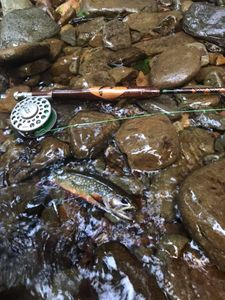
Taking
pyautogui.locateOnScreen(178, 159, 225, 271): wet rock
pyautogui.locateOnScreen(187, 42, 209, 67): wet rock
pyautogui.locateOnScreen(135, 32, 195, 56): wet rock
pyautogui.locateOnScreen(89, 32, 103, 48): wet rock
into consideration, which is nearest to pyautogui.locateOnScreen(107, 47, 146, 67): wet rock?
pyautogui.locateOnScreen(135, 32, 195, 56): wet rock

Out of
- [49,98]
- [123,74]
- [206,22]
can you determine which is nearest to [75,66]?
[123,74]

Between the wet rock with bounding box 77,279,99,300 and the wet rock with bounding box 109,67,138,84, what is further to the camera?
the wet rock with bounding box 109,67,138,84

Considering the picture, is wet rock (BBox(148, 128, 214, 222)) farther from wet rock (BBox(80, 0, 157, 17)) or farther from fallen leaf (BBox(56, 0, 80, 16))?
fallen leaf (BBox(56, 0, 80, 16))

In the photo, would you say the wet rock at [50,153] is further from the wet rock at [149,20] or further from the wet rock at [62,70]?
the wet rock at [149,20]

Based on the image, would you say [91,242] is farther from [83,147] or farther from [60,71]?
[60,71]

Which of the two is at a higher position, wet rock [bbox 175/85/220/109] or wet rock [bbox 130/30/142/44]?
wet rock [bbox 130/30/142/44]
